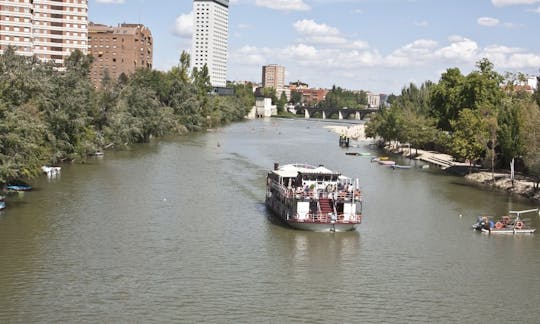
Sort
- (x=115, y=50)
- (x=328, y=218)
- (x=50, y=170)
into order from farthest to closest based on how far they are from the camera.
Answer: (x=115, y=50) < (x=50, y=170) < (x=328, y=218)

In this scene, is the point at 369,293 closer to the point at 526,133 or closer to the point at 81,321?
the point at 81,321

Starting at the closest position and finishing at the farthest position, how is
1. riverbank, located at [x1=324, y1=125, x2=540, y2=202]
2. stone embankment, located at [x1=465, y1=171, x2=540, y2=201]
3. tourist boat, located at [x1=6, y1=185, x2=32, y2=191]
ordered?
1. tourist boat, located at [x1=6, y1=185, x2=32, y2=191]
2. stone embankment, located at [x1=465, y1=171, x2=540, y2=201]
3. riverbank, located at [x1=324, y1=125, x2=540, y2=202]

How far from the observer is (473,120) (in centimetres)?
8169

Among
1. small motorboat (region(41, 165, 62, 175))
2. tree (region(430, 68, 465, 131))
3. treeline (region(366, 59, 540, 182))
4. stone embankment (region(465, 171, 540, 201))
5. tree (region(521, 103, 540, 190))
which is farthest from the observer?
tree (region(430, 68, 465, 131))

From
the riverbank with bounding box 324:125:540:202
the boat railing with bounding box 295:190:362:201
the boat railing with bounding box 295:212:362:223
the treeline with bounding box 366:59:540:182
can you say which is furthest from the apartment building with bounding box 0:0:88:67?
the boat railing with bounding box 295:212:362:223

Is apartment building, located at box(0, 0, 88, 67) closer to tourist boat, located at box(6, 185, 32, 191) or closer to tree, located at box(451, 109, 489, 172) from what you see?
tourist boat, located at box(6, 185, 32, 191)

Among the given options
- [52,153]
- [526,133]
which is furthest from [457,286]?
[52,153]

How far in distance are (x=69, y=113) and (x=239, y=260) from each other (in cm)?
4007

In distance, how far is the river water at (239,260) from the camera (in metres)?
29.7

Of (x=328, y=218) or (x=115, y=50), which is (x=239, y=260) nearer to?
(x=328, y=218)

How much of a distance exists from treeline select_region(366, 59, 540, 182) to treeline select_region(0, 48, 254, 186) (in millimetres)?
44075

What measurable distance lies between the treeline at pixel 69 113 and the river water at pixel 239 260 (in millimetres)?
4706

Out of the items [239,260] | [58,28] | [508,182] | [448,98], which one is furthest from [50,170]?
[58,28]

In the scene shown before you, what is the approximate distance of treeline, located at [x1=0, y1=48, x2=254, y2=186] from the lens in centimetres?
4712
